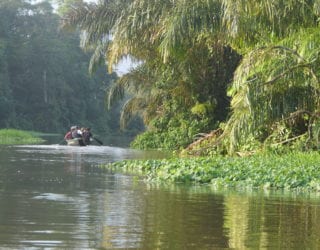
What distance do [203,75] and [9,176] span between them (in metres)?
15.6

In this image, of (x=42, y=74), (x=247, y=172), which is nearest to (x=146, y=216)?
(x=247, y=172)

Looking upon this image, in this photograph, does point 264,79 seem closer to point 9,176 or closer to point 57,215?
point 9,176

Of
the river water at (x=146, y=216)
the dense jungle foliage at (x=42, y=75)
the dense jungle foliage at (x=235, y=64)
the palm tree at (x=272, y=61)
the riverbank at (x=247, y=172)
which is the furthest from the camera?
the dense jungle foliage at (x=42, y=75)

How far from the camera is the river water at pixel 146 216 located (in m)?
8.14

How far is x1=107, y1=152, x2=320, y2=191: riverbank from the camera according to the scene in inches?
572

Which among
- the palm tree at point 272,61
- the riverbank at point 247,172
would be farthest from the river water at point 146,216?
the palm tree at point 272,61

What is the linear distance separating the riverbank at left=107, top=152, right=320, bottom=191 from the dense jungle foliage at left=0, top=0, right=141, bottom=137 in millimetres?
58943

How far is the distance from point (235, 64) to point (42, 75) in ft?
170

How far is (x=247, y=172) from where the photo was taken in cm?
1578

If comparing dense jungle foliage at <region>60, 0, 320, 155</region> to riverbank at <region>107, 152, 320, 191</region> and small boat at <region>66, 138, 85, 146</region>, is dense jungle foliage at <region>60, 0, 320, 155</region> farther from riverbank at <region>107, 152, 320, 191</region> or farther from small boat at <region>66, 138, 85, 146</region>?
small boat at <region>66, 138, 85, 146</region>

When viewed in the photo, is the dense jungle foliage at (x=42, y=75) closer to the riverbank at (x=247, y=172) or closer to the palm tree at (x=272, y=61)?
the palm tree at (x=272, y=61)

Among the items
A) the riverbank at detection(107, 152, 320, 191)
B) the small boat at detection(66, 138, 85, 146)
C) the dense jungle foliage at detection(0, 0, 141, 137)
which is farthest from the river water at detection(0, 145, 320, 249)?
the dense jungle foliage at detection(0, 0, 141, 137)

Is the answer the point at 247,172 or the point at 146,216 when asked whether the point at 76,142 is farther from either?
the point at 146,216

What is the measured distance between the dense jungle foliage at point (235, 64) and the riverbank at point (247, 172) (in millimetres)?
1485
